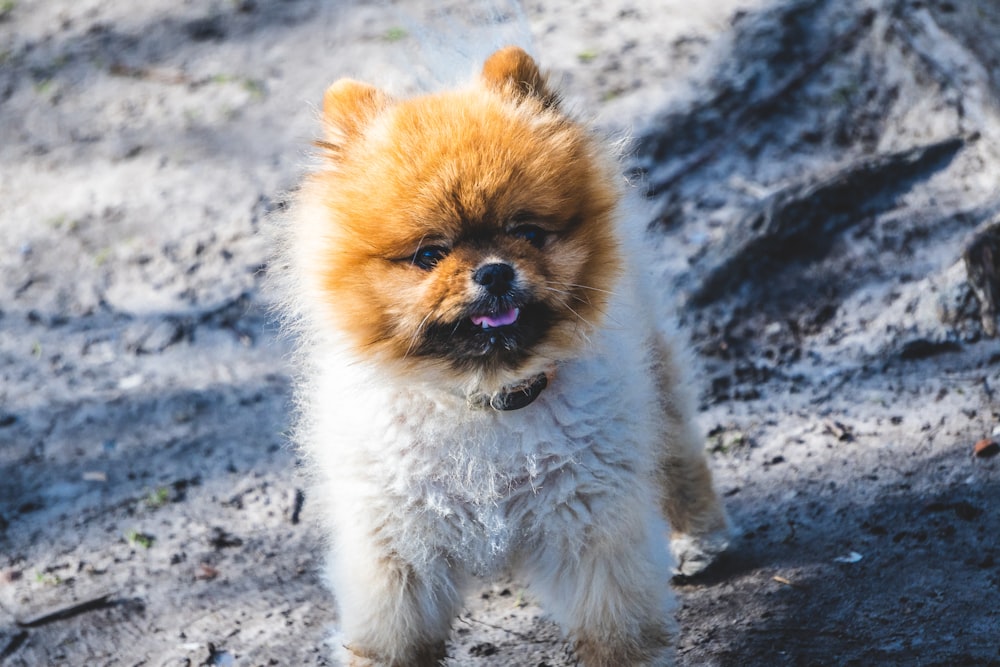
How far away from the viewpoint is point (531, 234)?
266 centimetres

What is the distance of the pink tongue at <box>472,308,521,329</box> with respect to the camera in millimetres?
2607

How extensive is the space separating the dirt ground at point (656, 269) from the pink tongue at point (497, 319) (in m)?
1.01

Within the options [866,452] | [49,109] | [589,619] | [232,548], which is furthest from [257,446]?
[49,109]

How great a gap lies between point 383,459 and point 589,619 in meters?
0.75

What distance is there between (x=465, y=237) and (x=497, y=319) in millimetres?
218

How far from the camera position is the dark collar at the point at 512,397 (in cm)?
278

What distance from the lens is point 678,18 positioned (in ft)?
22.2

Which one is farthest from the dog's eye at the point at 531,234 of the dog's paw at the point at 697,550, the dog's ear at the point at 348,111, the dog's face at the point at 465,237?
the dog's paw at the point at 697,550

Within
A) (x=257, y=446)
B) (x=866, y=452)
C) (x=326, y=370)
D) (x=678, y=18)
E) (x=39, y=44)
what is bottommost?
(x=866, y=452)

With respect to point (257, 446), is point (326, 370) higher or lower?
higher

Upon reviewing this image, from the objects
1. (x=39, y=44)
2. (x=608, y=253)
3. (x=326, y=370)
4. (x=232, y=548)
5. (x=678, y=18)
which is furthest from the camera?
(x=39, y=44)

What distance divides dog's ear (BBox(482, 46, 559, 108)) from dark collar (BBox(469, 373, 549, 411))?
0.79m

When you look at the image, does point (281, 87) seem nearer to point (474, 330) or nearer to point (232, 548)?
point (232, 548)

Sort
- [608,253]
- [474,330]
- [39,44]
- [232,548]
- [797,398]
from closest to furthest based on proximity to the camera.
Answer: [474,330] < [608,253] < [232,548] < [797,398] < [39,44]
